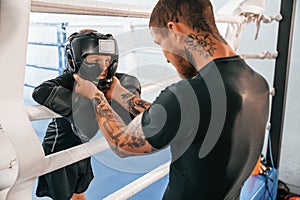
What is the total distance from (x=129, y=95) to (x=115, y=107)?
0.15 feet

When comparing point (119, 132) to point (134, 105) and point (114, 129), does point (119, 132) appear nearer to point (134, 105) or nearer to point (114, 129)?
point (114, 129)

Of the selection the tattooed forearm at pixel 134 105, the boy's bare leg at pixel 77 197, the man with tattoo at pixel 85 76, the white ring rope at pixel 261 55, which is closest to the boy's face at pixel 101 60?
the man with tattoo at pixel 85 76

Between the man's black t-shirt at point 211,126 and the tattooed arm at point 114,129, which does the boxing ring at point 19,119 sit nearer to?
the tattooed arm at point 114,129

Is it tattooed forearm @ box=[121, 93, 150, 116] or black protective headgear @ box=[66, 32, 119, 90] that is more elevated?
black protective headgear @ box=[66, 32, 119, 90]

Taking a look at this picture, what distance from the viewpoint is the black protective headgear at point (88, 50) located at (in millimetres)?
633

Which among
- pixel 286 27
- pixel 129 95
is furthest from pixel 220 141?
pixel 286 27

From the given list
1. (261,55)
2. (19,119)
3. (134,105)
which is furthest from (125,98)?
(261,55)

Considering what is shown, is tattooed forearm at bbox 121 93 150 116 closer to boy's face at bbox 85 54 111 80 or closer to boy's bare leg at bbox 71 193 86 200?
boy's face at bbox 85 54 111 80

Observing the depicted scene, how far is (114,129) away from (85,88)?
4.0 inches

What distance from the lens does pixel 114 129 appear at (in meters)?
0.64

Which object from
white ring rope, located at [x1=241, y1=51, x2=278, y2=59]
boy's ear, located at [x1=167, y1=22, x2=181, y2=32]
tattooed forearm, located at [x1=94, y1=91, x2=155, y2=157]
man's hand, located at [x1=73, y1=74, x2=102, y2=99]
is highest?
boy's ear, located at [x1=167, y1=22, x2=181, y2=32]

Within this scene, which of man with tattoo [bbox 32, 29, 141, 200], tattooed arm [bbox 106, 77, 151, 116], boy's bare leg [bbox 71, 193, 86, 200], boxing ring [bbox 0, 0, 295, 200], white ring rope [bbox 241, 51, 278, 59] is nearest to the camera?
boxing ring [bbox 0, 0, 295, 200]

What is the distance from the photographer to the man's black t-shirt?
0.63 metres

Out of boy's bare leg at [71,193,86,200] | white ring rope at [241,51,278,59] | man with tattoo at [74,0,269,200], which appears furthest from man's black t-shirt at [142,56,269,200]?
white ring rope at [241,51,278,59]
